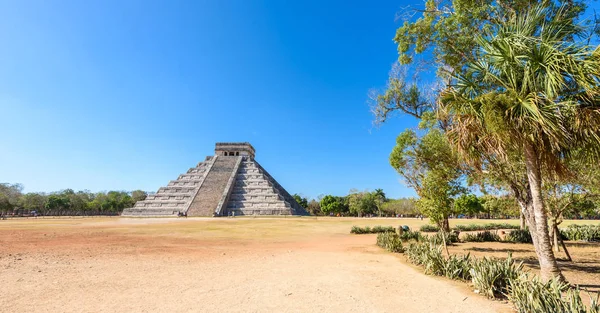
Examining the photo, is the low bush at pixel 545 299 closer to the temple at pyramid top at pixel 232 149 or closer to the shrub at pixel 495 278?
the shrub at pixel 495 278

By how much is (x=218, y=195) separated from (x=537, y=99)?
46.3 metres

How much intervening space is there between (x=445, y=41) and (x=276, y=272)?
27.0 ft

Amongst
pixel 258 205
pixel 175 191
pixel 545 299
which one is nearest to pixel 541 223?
pixel 545 299

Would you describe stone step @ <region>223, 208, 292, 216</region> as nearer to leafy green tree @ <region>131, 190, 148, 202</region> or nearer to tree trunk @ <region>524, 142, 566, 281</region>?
tree trunk @ <region>524, 142, 566, 281</region>

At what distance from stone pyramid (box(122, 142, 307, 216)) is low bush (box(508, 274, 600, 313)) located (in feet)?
128

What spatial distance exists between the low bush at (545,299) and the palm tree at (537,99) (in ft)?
3.77

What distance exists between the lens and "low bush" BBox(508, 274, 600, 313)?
4305 mm

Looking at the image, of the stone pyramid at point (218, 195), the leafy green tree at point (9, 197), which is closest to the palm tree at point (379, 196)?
the stone pyramid at point (218, 195)

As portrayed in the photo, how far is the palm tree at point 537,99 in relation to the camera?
17.0 ft

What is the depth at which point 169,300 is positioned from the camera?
5781 mm

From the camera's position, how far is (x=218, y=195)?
4759cm

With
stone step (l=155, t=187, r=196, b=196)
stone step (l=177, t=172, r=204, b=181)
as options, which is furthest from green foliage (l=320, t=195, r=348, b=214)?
stone step (l=155, t=187, r=196, b=196)

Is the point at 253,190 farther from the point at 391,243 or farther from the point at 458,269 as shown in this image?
the point at 458,269

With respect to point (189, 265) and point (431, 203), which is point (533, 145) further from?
point (189, 265)
